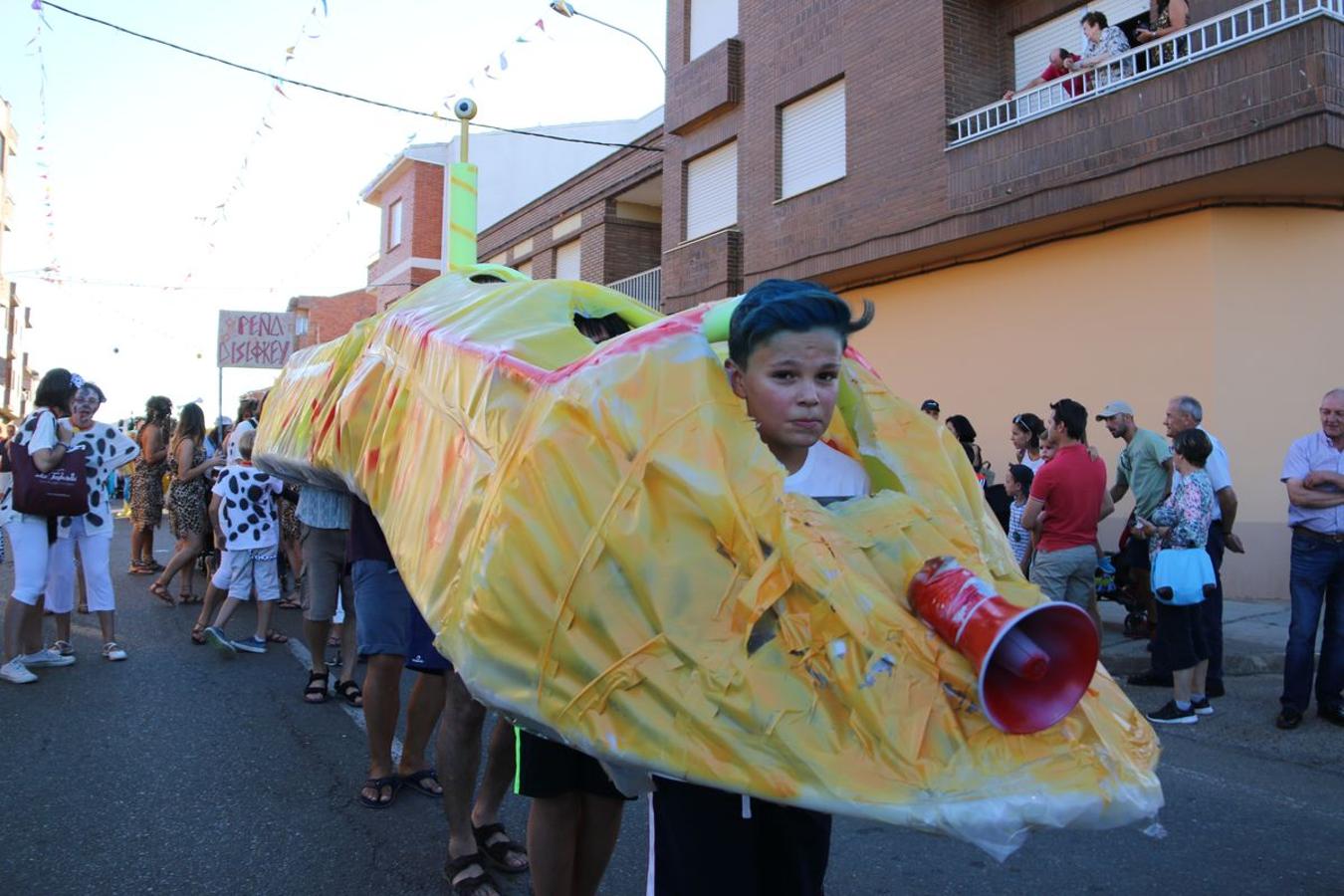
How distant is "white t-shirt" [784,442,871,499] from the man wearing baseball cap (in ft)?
17.3

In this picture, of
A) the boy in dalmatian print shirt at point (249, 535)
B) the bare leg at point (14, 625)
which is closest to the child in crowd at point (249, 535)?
the boy in dalmatian print shirt at point (249, 535)

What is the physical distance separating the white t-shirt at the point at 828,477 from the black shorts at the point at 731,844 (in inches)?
25.8

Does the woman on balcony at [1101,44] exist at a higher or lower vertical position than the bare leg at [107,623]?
higher

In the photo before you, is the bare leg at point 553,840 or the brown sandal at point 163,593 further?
the brown sandal at point 163,593

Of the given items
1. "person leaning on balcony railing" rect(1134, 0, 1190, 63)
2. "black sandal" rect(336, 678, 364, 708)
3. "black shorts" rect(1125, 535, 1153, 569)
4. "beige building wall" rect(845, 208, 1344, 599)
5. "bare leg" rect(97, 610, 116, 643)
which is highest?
"person leaning on balcony railing" rect(1134, 0, 1190, 63)

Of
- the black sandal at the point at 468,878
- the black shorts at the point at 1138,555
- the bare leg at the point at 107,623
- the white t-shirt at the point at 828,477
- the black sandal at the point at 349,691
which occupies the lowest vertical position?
the black sandal at the point at 468,878

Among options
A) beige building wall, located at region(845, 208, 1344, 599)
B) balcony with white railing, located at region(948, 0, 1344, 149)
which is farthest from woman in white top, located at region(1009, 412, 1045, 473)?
balcony with white railing, located at region(948, 0, 1344, 149)

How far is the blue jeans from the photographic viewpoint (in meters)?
5.49

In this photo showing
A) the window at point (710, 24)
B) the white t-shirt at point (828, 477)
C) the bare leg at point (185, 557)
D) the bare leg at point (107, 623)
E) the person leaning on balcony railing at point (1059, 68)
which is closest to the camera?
the white t-shirt at point (828, 477)

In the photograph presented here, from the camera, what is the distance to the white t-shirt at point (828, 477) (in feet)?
7.11

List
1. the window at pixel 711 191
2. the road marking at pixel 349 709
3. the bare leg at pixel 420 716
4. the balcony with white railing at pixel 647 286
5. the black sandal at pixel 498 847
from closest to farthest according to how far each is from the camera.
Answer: the black sandal at pixel 498 847 < the bare leg at pixel 420 716 < the road marking at pixel 349 709 < the window at pixel 711 191 < the balcony with white railing at pixel 647 286

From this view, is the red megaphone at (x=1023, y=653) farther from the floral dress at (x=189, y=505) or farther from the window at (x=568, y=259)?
the window at (x=568, y=259)

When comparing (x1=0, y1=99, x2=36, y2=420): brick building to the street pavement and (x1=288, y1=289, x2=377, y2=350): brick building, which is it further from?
the street pavement

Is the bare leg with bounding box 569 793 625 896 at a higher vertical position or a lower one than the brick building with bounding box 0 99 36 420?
lower
